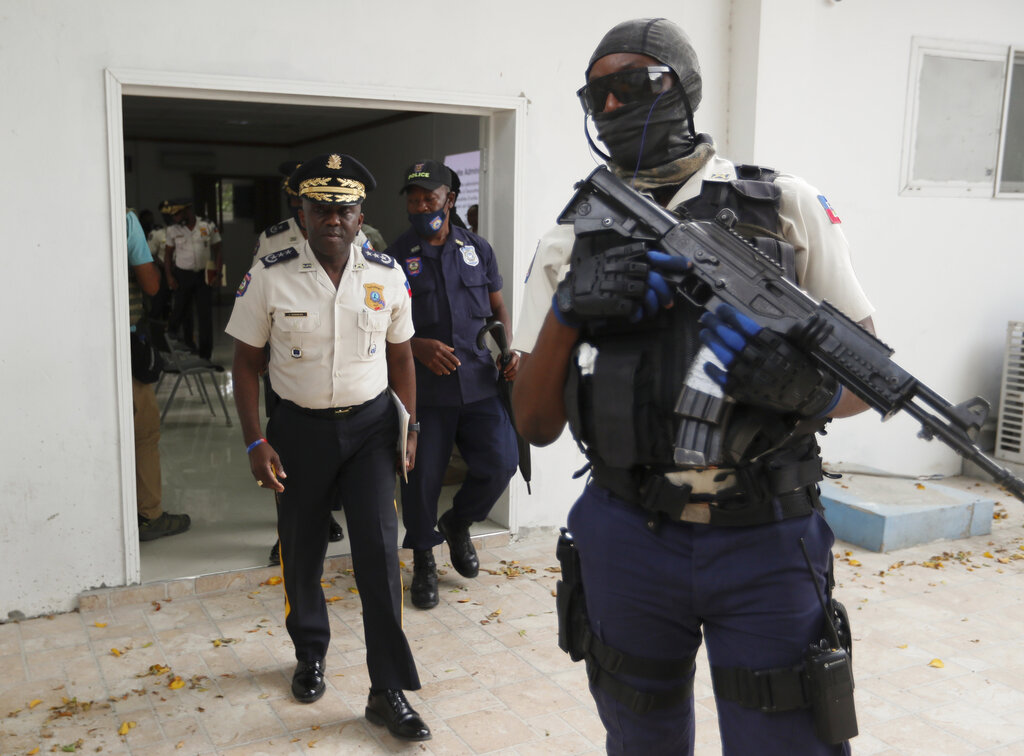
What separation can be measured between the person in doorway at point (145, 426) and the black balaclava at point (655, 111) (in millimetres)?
3425

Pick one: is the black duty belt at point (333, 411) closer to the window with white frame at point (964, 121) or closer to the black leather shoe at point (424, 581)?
the black leather shoe at point (424, 581)

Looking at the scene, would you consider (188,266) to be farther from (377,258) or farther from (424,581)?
(377,258)

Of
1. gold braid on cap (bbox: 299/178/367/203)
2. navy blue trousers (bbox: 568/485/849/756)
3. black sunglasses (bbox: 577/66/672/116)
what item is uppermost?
black sunglasses (bbox: 577/66/672/116)

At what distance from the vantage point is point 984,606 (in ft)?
15.5

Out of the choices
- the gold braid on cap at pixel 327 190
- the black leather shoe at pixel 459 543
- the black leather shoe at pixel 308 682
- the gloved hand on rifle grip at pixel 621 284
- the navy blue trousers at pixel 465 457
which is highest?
the gold braid on cap at pixel 327 190

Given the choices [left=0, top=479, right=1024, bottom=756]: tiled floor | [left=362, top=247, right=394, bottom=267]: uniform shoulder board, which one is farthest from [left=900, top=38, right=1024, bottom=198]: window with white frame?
[left=362, top=247, right=394, bottom=267]: uniform shoulder board

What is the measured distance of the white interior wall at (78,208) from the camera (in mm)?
4164

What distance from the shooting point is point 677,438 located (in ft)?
5.99

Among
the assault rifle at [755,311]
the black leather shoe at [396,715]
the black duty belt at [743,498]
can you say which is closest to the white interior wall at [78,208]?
the black leather shoe at [396,715]

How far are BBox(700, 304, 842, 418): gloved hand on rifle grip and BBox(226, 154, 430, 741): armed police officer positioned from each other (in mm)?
1915

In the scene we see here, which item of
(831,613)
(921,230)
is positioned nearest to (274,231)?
(831,613)

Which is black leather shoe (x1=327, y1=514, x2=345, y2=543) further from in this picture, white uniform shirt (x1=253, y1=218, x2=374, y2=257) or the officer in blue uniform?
white uniform shirt (x1=253, y1=218, x2=374, y2=257)

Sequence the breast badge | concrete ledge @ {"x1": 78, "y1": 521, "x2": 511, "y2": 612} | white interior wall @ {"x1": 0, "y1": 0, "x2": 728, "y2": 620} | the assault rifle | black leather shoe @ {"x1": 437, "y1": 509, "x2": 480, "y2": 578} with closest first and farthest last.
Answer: the assault rifle < the breast badge < white interior wall @ {"x1": 0, "y1": 0, "x2": 728, "y2": 620} < concrete ledge @ {"x1": 78, "y1": 521, "x2": 511, "y2": 612} < black leather shoe @ {"x1": 437, "y1": 509, "x2": 480, "y2": 578}

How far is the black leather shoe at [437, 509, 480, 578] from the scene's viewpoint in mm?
4934
